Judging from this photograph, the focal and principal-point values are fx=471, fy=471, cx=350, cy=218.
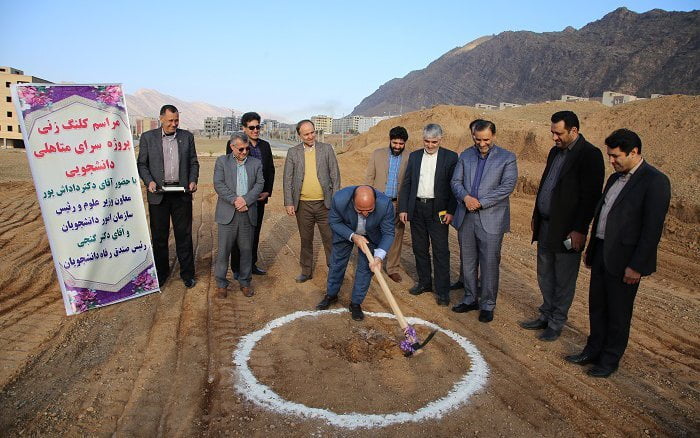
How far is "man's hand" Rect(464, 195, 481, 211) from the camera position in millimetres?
5039

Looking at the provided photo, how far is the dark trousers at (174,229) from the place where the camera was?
577 centimetres

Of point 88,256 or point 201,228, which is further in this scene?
point 201,228

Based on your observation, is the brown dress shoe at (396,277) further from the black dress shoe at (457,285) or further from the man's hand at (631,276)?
the man's hand at (631,276)

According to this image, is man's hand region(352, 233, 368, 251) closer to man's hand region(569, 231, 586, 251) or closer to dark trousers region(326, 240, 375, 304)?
dark trousers region(326, 240, 375, 304)

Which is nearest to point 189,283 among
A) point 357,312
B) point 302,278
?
point 302,278

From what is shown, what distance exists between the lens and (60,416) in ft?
10.9

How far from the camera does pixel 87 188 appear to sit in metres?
5.20

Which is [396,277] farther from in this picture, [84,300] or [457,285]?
[84,300]

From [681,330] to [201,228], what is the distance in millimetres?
8358

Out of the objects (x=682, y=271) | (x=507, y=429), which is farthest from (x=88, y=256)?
(x=682, y=271)

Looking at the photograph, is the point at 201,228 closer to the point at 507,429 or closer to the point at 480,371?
the point at 480,371

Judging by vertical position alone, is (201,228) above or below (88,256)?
below

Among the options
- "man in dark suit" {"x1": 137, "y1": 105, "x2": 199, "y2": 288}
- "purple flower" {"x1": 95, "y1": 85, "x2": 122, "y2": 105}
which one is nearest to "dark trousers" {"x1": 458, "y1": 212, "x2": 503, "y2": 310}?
"man in dark suit" {"x1": 137, "y1": 105, "x2": 199, "y2": 288}

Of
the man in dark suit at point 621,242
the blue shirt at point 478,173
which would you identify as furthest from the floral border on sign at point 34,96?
the man in dark suit at point 621,242
